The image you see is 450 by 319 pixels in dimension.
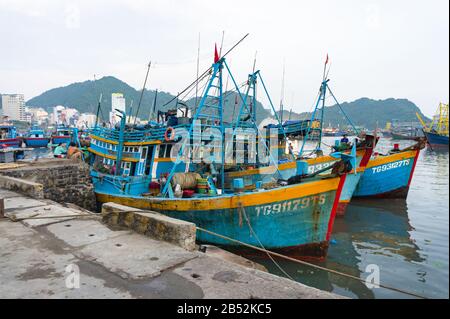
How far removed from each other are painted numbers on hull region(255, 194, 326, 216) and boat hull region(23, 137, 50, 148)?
51062mm

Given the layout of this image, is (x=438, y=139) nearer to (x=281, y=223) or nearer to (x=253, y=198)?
(x=281, y=223)

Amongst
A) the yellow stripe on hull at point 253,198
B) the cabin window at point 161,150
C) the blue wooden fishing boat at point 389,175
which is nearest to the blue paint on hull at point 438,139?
the blue wooden fishing boat at point 389,175

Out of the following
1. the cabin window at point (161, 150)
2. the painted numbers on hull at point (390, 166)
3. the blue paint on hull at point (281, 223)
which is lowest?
the blue paint on hull at point (281, 223)

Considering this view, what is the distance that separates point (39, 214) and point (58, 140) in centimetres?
5010

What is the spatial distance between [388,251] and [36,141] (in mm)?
53948

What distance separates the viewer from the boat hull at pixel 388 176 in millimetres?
16078

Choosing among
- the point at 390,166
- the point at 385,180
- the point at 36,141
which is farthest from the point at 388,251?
the point at 36,141

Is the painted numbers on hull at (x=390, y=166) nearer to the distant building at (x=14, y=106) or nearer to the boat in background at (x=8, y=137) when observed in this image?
the boat in background at (x=8, y=137)

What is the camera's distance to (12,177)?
9.76m

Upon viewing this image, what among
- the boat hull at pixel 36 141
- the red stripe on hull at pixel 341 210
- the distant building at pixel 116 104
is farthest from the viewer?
the boat hull at pixel 36 141

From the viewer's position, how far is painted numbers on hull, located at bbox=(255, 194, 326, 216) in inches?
311

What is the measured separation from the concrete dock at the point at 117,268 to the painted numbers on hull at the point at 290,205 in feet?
8.16

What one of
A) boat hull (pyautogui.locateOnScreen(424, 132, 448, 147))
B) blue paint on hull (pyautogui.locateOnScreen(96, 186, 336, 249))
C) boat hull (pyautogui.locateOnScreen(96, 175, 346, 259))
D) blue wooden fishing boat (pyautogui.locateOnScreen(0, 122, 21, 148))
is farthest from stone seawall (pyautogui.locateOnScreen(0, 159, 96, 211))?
boat hull (pyautogui.locateOnScreen(424, 132, 448, 147))

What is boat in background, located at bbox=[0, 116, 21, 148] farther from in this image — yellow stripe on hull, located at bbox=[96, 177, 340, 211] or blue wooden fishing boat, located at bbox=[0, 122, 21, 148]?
yellow stripe on hull, located at bbox=[96, 177, 340, 211]
